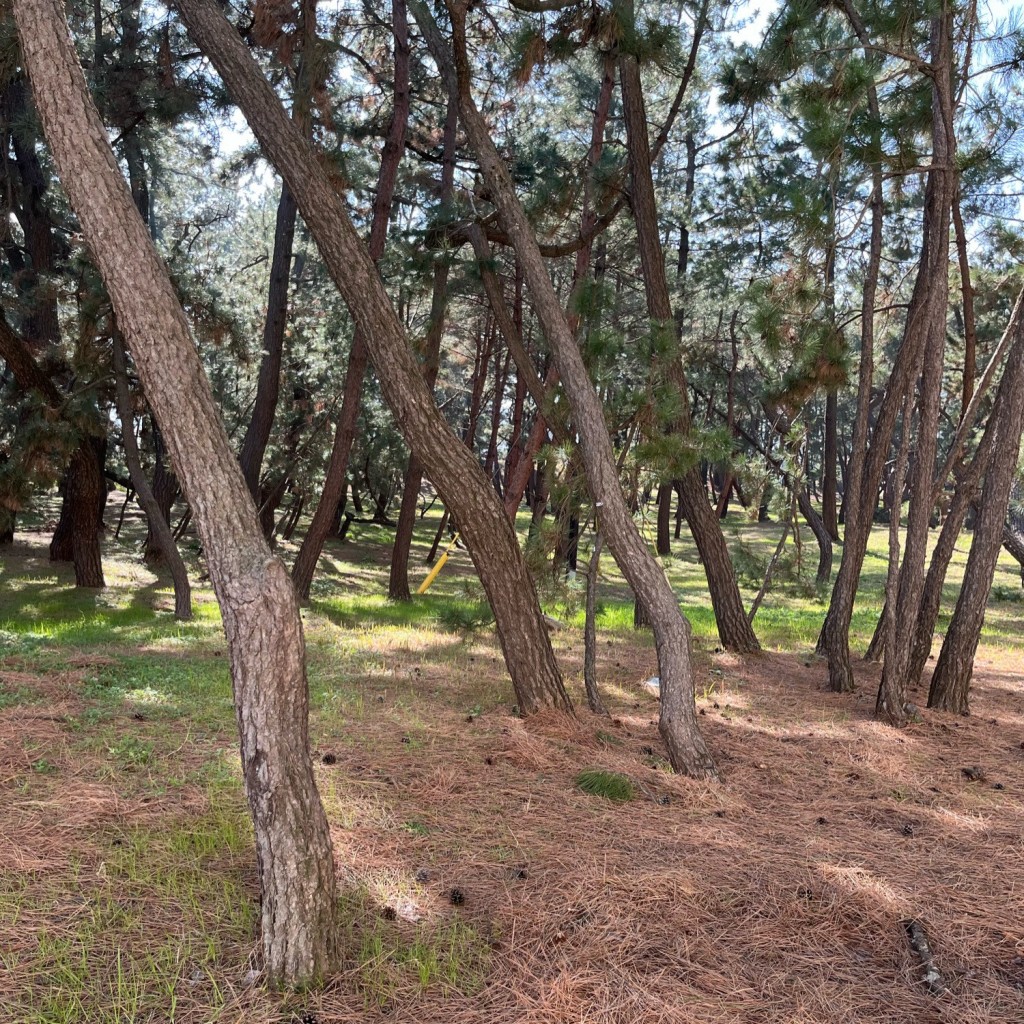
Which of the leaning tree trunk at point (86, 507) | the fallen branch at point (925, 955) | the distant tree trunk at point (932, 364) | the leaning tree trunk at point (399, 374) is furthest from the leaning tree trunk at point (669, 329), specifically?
the leaning tree trunk at point (86, 507)

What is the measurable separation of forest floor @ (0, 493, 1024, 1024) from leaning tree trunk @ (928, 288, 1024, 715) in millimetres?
291

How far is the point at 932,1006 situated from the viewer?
2568mm

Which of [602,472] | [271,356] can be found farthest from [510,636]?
[271,356]

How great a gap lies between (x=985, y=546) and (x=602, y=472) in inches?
124

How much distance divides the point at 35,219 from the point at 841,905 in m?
14.2

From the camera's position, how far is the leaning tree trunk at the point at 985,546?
246 inches

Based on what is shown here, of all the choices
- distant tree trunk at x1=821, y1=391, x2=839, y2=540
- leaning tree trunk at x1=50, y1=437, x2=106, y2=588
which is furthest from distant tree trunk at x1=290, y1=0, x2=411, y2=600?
distant tree trunk at x1=821, y1=391, x2=839, y2=540

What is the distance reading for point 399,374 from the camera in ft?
16.7

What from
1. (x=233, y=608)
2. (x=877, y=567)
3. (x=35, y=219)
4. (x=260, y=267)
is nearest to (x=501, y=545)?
(x=233, y=608)

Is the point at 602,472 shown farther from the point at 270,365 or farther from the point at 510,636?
the point at 270,365

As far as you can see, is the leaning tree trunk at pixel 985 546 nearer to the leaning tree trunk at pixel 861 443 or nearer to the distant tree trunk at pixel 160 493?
the leaning tree trunk at pixel 861 443

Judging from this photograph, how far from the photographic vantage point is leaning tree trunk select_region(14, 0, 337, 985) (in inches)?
103

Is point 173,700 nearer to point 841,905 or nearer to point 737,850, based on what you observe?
point 737,850

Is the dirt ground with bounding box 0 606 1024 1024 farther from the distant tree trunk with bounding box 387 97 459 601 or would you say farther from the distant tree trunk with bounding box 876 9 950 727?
the distant tree trunk with bounding box 387 97 459 601
